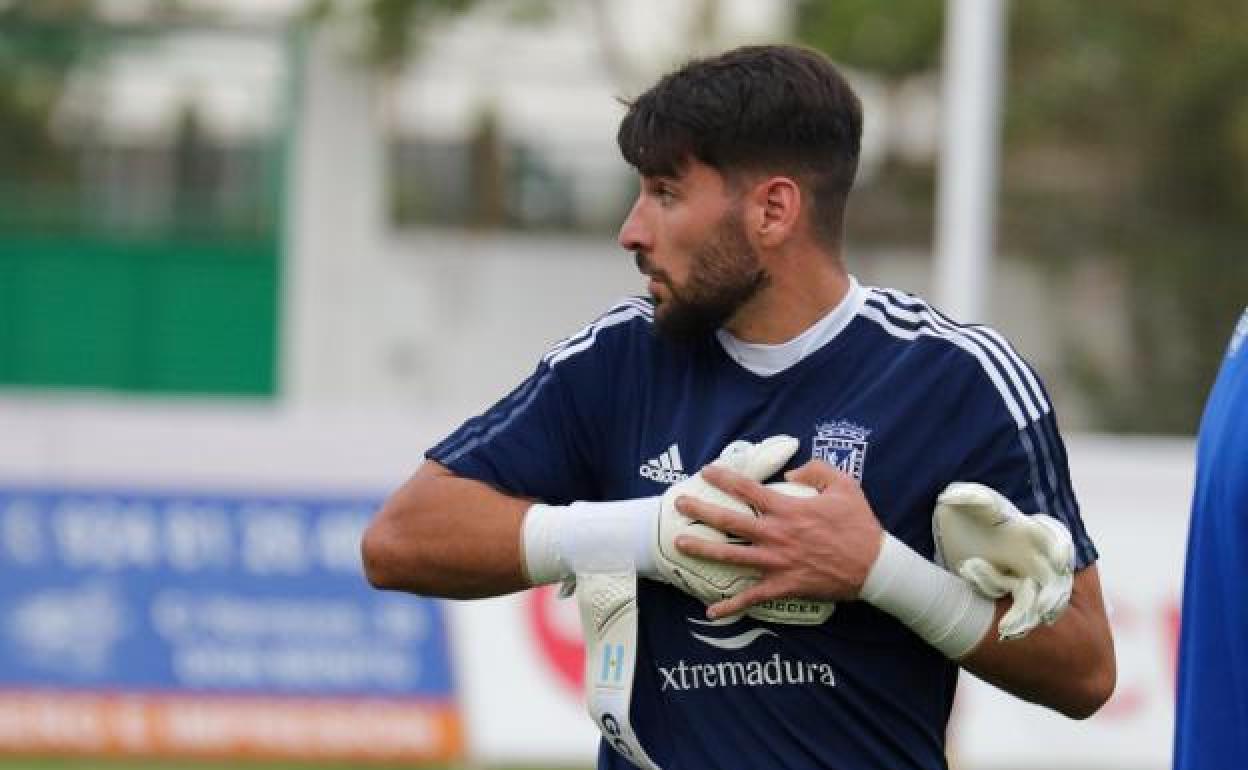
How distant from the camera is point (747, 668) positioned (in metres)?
3.79

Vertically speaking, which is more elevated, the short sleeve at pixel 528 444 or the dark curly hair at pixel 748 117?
the dark curly hair at pixel 748 117

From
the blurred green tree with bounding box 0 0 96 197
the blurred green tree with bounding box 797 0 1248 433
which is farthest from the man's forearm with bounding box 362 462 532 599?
the blurred green tree with bounding box 797 0 1248 433

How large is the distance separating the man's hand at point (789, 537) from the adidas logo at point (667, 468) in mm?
164

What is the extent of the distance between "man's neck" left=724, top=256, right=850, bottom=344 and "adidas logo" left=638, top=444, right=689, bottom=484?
0.22 m

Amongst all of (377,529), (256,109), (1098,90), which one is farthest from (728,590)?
(1098,90)

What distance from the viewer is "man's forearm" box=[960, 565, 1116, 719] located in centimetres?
376

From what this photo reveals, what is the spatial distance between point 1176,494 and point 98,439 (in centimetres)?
459

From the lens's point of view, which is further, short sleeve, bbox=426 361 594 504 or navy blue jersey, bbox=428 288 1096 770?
short sleeve, bbox=426 361 594 504

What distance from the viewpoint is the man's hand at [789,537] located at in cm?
362

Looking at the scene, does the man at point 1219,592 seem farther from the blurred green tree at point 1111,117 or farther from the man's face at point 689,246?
the blurred green tree at point 1111,117

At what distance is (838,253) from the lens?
395 centimetres

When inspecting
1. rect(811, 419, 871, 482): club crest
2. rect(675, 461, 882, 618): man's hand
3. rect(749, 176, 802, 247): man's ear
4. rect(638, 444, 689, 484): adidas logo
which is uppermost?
rect(749, 176, 802, 247): man's ear

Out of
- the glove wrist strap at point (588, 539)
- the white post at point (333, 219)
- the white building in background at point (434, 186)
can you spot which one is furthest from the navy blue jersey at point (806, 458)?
the white post at point (333, 219)

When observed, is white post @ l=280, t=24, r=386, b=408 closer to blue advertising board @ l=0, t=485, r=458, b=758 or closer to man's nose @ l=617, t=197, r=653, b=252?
blue advertising board @ l=0, t=485, r=458, b=758
